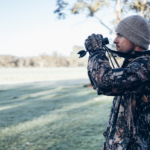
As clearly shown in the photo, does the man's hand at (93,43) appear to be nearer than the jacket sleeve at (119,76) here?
No

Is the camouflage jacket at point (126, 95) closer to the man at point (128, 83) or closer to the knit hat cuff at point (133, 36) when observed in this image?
the man at point (128, 83)

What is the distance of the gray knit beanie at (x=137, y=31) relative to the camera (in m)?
1.41

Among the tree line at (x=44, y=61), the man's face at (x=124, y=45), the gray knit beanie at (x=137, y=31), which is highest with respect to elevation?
the tree line at (x=44, y=61)

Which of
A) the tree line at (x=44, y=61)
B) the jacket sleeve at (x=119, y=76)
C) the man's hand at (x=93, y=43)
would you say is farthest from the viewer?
the tree line at (x=44, y=61)

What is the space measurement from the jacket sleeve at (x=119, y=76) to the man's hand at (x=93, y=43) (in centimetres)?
10

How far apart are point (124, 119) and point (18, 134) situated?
3424 millimetres

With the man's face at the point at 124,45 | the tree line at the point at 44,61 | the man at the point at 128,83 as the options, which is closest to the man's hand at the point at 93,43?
the man at the point at 128,83

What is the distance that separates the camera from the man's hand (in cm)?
139

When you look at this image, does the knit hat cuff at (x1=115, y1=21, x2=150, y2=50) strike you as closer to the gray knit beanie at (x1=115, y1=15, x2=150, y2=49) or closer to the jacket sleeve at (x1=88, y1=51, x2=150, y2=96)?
the gray knit beanie at (x1=115, y1=15, x2=150, y2=49)

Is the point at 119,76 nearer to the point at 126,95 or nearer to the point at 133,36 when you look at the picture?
the point at 126,95

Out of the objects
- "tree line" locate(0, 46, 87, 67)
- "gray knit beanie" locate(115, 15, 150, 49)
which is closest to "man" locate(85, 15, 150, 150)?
"gray knit beanie" locate(115, 15, 150, 49)

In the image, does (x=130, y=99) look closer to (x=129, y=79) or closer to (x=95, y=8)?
(x=129, y=79)

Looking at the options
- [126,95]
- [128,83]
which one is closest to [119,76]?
[128,83]

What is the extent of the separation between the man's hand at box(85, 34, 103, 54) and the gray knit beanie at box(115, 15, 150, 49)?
0.18 meters
